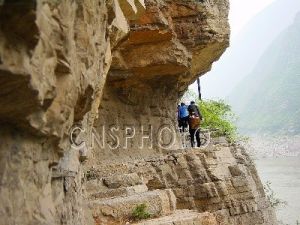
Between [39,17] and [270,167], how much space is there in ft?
166

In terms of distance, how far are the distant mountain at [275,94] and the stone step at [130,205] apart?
2614 inches

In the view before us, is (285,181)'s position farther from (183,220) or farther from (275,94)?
(275,94)

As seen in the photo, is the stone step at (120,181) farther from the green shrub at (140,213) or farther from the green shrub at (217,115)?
the green shrub at (217,115)

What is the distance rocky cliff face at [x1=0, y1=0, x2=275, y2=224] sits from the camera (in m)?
3.27

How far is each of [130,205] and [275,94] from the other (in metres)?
88.8

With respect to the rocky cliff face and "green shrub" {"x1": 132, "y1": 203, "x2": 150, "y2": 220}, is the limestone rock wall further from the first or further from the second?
"green shrub" {"x1": 132, "y1": 203, "x2": 150, "y2": 220}

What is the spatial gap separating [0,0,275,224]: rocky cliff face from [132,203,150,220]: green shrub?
0.44 feet

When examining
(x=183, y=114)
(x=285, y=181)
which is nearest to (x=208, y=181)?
(x=183, y=114)

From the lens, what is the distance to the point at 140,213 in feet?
23.5

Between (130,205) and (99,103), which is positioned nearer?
(130,205)

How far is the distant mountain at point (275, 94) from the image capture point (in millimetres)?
79625

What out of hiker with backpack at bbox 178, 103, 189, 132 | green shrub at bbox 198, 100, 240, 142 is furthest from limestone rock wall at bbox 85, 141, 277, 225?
green shrub at bbox 198, 100, 240, 142

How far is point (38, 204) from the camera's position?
3.81 meters

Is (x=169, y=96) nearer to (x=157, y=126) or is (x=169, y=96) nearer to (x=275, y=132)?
(x=157, y=126)
